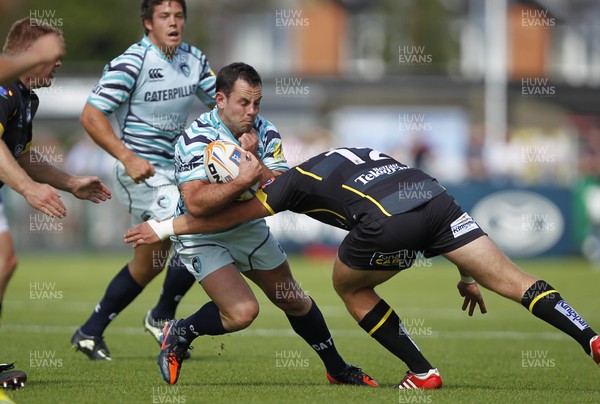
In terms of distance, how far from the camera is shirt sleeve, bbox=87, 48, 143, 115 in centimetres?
862

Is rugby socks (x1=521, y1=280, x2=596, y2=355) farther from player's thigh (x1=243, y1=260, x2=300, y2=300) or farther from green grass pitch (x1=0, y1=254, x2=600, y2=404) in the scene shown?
player's thigh (x1=243, y1=260, x2=300, y2=300)

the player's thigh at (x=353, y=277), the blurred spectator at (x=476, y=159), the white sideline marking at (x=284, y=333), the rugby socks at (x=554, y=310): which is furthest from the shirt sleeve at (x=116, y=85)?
the blurred spectator at (x=476, y=159)

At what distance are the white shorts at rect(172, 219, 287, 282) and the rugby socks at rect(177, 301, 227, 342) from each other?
9.0 inches

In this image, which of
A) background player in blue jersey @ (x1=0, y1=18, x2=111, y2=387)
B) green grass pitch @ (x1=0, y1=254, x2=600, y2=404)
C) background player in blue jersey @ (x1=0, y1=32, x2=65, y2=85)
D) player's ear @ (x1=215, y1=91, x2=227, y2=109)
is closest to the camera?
background player in blue jersey @ (x1=0, y1=32, x2=65, y2=85)

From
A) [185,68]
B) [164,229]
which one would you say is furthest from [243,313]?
[185,68]

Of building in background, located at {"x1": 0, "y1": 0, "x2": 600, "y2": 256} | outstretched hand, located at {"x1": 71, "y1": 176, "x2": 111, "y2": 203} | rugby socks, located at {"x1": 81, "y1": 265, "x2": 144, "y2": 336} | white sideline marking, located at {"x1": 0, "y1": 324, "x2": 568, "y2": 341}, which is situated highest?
outstretched hand, located at {"x1": 71, "y1": 176, "x2": 111, "y2": 203}

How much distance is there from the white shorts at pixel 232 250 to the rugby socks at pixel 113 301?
67.7 inches

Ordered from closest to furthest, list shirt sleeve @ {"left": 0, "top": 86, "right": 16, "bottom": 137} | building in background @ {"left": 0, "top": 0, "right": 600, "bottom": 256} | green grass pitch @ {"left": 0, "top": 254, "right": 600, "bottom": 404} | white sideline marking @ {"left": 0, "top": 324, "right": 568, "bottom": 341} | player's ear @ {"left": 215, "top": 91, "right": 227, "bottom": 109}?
green grass pitch @ {"left": 0, "top": 254, "right": 600, "bottom": 404}, shirt sleeve @ {"left": 0, "top": 86, "right": 16, "bottom": 137}, player's ear @ {"left": 215, "top": 91, "right": 227, "bottom": 109}, white sideline marking @ {"left": 0, "top": 324, "right": 568, "bottom": 341}, building in background @ {"left": 0, "top": 0, "right": 600, "bottom": 256}

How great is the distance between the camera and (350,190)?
671cm

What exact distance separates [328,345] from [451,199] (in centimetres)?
141

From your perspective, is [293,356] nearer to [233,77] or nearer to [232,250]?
[232,250]

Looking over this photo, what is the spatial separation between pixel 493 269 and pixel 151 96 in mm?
3636

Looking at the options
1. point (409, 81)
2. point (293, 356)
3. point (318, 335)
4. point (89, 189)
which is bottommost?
point (409, 81)

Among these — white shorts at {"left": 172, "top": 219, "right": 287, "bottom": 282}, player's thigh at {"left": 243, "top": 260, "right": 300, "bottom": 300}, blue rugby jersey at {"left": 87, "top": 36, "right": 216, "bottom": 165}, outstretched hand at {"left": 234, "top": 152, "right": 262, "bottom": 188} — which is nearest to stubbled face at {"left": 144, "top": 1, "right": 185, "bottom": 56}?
blue rugby jersey at {"left": 87, "top": 36, "right": 216, "bottom": 165}
